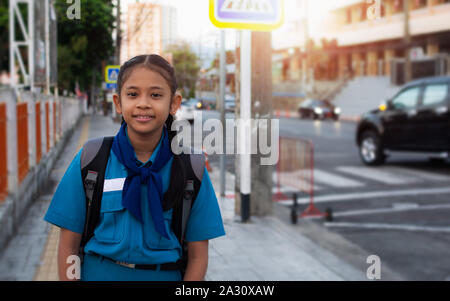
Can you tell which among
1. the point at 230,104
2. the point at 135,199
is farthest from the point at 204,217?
the point at 230,104

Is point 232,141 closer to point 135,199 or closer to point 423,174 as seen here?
point 135,199

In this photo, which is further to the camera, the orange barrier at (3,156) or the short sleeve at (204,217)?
the orange barrier at (3,156)

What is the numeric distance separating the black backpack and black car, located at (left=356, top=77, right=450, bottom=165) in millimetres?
10314

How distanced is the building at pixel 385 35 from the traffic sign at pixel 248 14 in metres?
31.6

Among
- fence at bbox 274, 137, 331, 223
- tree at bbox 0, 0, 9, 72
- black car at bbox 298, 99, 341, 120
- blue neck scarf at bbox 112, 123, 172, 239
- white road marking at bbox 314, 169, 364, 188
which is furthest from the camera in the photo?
tree at bbox 0, 0, 9, 72

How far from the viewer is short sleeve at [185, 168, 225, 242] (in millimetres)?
1766

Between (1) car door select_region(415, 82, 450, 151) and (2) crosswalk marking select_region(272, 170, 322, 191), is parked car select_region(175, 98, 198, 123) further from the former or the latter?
(1) car door select_region(415, 82, 450, 151)

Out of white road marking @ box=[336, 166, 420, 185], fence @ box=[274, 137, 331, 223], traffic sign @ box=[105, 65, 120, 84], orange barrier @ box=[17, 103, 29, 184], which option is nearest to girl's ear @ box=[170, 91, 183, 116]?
traffic sign @ box=[105, 65, 120, 84]

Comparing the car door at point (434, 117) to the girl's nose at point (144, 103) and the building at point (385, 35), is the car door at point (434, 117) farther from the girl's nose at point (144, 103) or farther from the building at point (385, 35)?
the building at point (385, 35)

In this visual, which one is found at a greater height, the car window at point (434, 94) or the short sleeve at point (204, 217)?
the car window at point (434, 94)

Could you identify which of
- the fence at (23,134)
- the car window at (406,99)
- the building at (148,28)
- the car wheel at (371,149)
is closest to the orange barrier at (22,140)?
the fence at (23,134)

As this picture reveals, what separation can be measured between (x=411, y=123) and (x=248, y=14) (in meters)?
10.7

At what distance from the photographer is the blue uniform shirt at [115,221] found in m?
1.68
